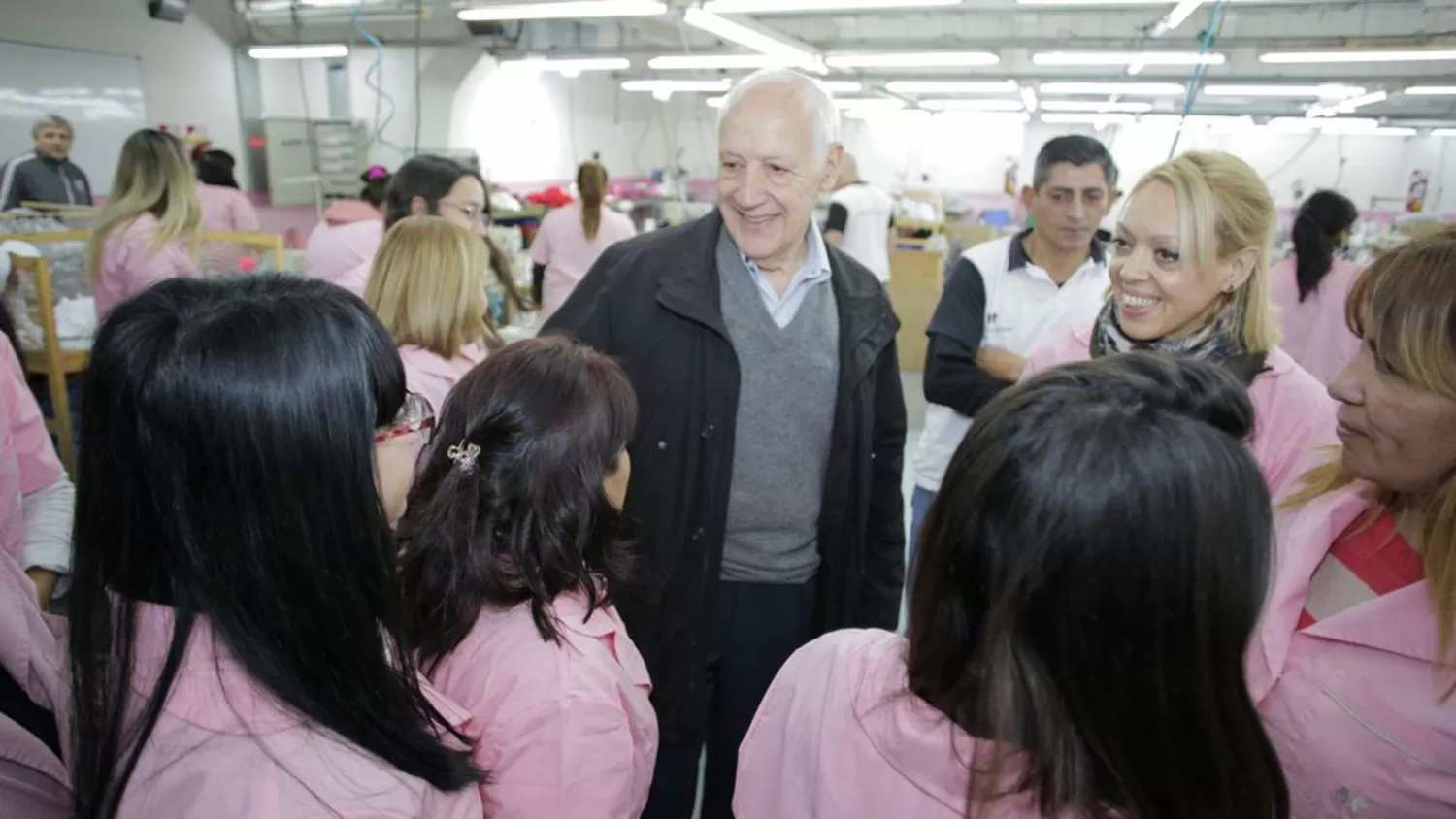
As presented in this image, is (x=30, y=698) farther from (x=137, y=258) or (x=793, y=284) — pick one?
(x=137, y=258)

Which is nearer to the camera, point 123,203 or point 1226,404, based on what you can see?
point 1226,404

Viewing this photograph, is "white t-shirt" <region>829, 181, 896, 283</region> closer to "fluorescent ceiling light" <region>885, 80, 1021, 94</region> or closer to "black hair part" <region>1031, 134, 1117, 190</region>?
"fluorescent ceiling light" <region>885, 80, 1021, 94</region>

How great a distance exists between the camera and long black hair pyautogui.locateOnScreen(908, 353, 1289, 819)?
0.65m

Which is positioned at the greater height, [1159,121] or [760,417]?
Result: [1159,121]

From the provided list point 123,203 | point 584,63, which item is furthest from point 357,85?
point 123,203

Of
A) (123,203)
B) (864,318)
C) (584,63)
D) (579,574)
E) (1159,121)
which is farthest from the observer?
(1159,121)

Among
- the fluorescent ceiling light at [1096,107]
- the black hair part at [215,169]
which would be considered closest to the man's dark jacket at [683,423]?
the black hair part at [215,169]

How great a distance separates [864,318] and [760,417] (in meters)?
0.28

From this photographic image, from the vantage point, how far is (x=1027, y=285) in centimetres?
221

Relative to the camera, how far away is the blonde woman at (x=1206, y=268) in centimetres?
134

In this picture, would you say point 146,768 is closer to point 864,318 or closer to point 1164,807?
point 1164,807

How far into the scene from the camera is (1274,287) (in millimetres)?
3836

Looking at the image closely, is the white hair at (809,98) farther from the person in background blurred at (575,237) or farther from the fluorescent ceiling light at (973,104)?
the fluorescent ceiling light at (973,104)

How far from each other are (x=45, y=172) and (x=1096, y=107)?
1167cm
